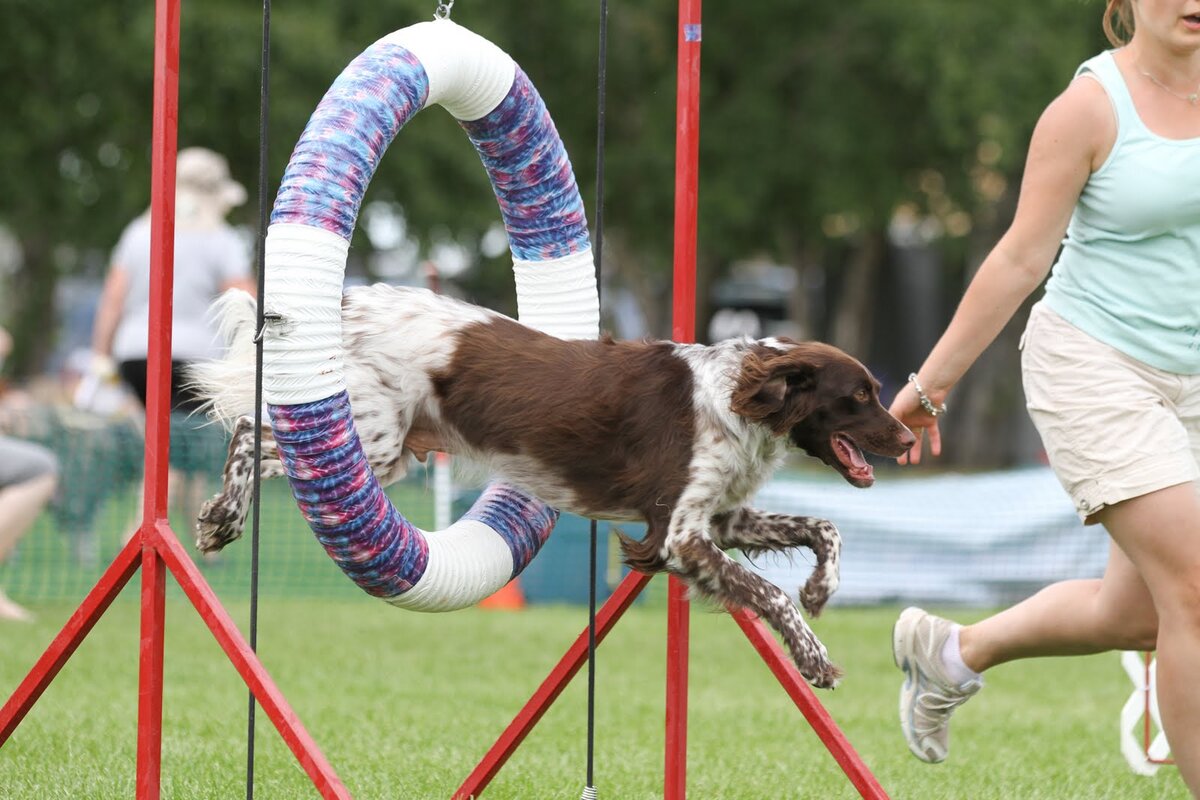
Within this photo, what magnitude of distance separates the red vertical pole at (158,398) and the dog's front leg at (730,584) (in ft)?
3.76

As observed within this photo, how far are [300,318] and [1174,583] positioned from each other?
1.91 metres

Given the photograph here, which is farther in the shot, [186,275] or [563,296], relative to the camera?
[186,275]

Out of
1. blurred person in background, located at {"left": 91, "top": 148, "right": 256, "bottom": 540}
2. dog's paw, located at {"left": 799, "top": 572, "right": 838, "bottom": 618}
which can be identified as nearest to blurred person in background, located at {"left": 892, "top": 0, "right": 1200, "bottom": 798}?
dog's paw, located at {"left": 799, "top": 572, "right": 838, "bottom": 618}

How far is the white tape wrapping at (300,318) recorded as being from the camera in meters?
3.35

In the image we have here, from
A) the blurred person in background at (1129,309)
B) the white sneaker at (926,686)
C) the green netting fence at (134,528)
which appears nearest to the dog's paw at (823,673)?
the blurred person in background at (1129,309)

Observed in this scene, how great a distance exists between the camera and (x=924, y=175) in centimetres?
2220

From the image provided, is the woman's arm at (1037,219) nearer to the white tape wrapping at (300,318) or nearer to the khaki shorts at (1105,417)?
the khaki shorts at (1105,417)

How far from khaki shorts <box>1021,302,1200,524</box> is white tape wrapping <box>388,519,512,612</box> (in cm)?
127

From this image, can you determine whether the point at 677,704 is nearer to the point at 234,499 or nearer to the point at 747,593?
the point at 747,593

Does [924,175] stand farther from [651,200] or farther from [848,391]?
[848,391]

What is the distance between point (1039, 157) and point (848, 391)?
651mm

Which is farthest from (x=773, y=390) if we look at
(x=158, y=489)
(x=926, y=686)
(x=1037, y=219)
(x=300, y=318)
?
(x=158, y=489)

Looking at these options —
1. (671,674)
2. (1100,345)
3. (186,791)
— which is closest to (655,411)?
(671,674)

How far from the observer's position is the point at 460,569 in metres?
3.67
